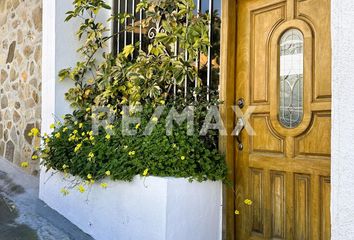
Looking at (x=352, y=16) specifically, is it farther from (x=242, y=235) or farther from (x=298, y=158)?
(x=242, y=235)

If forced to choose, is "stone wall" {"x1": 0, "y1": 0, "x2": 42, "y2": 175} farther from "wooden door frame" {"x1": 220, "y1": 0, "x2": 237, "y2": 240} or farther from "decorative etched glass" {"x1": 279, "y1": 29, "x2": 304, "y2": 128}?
"decorative etched glass" {"x1": 279, "y1": 29, "x2": 304, "y2": 128}

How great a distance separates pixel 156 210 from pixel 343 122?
172cm

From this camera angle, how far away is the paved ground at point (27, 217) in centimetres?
389

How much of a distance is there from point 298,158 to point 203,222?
0.98 meters

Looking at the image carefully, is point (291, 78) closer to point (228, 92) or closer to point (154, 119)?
point (228, 92)

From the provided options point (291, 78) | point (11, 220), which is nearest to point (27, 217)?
point (11, 220)

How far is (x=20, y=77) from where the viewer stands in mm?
6363

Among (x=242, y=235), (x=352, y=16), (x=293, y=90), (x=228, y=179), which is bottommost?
(x=242, y=235)

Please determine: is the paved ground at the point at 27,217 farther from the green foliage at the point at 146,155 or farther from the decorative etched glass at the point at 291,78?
the decorative etched glass at the point at 291,78

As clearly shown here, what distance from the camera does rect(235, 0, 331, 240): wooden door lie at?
2.70 meters

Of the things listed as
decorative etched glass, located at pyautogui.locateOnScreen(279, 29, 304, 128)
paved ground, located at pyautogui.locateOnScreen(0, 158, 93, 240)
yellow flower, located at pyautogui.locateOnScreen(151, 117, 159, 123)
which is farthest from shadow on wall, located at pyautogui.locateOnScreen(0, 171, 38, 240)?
decorative etched glass, located at pyautogui.locateOnScreen(279, 29, 304, 128)

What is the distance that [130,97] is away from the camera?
412cm

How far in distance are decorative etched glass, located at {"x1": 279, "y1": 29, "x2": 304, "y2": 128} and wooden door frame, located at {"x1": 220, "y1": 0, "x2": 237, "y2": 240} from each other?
0.49 meters

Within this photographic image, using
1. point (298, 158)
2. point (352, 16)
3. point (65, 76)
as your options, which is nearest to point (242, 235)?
point (298, 158)
